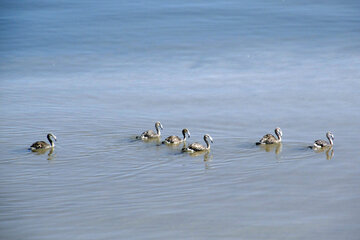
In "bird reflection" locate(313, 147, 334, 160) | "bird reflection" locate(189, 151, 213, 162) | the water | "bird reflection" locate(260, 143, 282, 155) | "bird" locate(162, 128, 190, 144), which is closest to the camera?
the water

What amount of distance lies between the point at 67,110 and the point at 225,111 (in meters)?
4.60

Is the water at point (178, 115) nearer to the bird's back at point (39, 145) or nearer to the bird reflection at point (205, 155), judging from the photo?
the bird reflection at point (205, 155)

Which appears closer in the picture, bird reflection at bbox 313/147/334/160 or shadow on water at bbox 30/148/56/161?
bird reflection at bbox 313/147/334/160

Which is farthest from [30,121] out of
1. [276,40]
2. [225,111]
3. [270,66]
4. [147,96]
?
[276,40]

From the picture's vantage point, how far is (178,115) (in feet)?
62.0

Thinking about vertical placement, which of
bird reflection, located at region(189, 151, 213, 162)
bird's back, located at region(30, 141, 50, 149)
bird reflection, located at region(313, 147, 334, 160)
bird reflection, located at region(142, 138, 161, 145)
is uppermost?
bird reflection, located at region(142, 138, 161, 145)

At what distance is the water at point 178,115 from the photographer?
11414mm

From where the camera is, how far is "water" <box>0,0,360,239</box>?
11.4 metres

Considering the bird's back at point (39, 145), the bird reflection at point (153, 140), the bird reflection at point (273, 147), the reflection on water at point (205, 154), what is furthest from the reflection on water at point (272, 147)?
the bird's back at point (39, 145)

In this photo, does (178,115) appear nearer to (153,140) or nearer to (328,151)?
(153,140)

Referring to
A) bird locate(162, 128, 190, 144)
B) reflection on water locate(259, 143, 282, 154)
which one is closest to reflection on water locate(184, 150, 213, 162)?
bird locate(162, 128, 190, 144)

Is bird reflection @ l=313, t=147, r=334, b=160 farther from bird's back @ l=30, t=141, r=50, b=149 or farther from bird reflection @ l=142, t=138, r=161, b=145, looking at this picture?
bird's back @ l=30, t=141, r=50, b=149

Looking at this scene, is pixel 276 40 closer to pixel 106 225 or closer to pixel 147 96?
pixel 147 96

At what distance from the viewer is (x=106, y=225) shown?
435 inches
